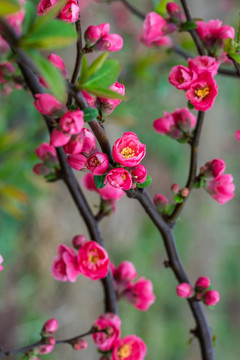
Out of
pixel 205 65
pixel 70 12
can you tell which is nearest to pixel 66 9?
pixel 70 12

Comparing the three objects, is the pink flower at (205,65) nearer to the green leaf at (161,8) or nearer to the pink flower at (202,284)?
the green leaf at (161,8)

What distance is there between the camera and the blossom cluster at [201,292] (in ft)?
1.93

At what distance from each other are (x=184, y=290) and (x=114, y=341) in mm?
136

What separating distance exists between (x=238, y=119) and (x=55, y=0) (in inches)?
130

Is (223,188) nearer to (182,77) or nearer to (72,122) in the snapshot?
(182,77)

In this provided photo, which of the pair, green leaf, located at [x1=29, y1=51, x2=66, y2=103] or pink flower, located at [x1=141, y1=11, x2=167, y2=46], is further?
pink flower, located at [x1=141, y1=11, x2=167, y2=46]

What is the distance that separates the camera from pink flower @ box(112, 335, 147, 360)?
599 millimetres

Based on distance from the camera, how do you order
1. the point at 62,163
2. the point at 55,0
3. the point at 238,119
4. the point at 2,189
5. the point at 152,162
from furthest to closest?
the point at 238,119 → the point at 152,162 → the point at 2,189 → the point at 62,163 → the point at 55,0

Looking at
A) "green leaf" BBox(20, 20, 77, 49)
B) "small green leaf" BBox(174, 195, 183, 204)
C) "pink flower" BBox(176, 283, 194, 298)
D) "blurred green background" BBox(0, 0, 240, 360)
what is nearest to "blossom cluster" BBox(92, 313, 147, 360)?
"pink flower" BBox(176, 283, 194, 298)

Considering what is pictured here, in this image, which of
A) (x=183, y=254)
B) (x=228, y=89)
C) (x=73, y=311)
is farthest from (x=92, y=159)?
(x=228, y=89)

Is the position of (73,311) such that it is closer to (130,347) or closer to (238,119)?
(130,347)

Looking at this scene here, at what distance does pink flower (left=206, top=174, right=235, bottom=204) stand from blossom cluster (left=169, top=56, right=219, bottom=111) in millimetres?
152

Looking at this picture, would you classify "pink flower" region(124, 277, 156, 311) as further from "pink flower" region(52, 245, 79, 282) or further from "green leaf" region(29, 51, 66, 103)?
"green leaf" region(29, 51, 66, 103)

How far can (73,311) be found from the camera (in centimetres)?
203
